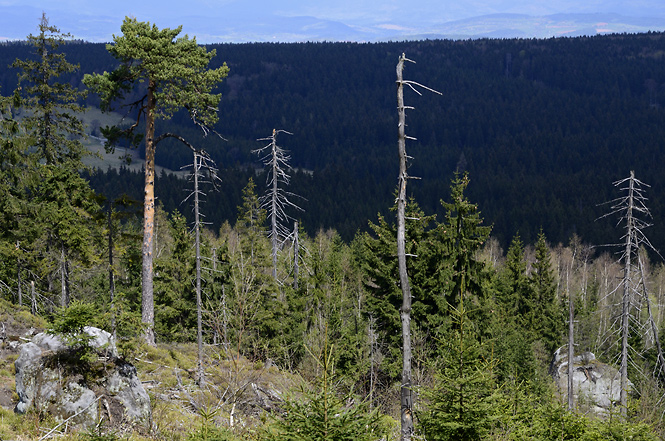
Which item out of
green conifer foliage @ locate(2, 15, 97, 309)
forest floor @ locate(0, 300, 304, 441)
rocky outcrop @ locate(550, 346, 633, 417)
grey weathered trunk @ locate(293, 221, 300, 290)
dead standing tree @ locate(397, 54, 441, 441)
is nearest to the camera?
dead standing tree @ locate(397, 54, 441, 441)

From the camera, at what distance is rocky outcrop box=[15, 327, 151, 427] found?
12484mm

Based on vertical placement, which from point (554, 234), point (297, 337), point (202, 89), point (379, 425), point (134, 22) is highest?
point (134, 22)

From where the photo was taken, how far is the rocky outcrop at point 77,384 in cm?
1248

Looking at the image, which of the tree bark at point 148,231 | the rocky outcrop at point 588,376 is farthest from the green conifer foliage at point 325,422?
the rocky outcrop at point 588,376

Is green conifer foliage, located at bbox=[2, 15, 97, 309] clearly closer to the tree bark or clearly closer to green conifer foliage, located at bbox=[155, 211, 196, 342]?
the tree bark

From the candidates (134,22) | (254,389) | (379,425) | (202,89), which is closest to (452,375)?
(379,425)

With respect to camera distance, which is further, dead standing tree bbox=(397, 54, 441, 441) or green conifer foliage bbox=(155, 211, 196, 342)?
green conifer foliage bbox=(155, 211, 196, 342)

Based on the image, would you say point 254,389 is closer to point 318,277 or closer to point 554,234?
point 318,277

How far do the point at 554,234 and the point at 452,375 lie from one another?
13471cm

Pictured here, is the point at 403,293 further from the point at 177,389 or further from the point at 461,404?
the point at 177,389

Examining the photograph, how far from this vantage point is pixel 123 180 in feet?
535

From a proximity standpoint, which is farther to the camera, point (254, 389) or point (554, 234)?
point (554, 234)

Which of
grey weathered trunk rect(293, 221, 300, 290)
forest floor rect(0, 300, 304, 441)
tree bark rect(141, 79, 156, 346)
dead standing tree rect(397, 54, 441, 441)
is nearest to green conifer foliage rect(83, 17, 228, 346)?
tree bark rect(141, 79, 156, 346)

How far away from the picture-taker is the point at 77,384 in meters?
12.7
